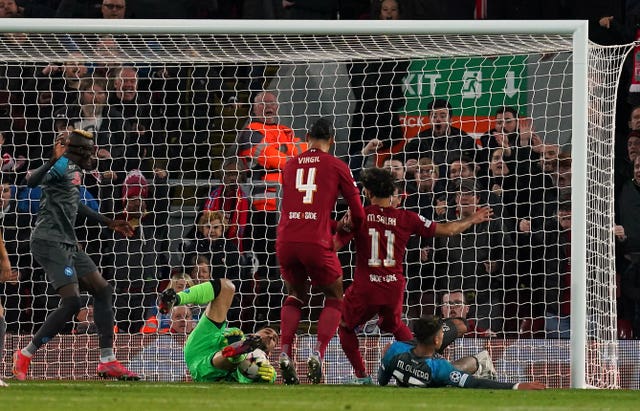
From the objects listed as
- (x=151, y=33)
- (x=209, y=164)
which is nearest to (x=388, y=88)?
→ (x=209, y=164)

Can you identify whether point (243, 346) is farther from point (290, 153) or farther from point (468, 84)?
point (468, 84)

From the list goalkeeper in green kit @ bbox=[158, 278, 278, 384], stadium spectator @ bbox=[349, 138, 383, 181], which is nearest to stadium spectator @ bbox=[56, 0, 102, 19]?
stadium spectator @ bbox=[349, 138, 383, 181]

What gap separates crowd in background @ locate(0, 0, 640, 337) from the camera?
539 inches

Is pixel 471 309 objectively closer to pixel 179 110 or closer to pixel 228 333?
pixel 228 333

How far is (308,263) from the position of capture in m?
11.3

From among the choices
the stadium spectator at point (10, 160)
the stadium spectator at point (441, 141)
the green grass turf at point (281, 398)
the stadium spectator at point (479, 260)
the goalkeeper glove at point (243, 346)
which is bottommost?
the green grass turf at point (281, 398)

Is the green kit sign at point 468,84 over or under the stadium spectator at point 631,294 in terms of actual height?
over

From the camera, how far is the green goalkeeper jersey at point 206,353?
12.0 meters

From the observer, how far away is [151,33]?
12562mm

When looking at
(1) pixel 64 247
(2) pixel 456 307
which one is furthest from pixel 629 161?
(1) pixel 64 247

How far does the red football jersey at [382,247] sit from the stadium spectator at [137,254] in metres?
2.97

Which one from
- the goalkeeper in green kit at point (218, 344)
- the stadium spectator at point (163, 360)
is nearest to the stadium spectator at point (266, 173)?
the stadium spectator at point (163, 360)

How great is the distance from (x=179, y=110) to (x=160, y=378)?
304 centimetres

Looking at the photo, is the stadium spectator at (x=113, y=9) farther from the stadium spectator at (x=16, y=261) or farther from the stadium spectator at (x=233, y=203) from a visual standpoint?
the stadium spectator at (x=233, y=203)
